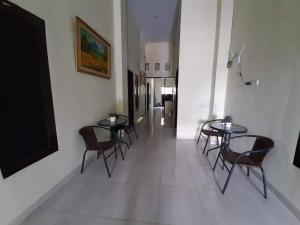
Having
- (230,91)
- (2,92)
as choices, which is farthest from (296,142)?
(2,92)

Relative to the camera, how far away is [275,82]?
1.89m

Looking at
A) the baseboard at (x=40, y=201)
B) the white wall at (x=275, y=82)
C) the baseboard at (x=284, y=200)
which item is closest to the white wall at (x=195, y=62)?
the white wall at (x=275, y=82)

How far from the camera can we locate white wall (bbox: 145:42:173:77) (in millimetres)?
8484

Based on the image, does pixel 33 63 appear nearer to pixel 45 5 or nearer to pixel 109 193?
pixel 45 5

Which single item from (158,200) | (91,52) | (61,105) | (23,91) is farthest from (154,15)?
(158,200)

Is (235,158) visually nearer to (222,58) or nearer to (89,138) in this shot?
(89,138)

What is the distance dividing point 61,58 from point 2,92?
0.89 m

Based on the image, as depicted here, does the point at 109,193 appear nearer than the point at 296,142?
No

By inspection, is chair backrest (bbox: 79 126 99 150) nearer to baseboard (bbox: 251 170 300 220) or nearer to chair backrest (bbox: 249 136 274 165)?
chair backrest (bbox: 249 136 274 165)

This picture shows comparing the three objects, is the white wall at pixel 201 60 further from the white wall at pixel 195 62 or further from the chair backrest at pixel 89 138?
the chair backrest at pixel 89 138

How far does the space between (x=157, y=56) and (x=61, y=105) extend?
298 inches

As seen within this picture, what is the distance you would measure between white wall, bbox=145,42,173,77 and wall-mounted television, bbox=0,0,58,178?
738cm

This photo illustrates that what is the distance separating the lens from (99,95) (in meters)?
3.04

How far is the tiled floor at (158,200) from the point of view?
1494 mm
